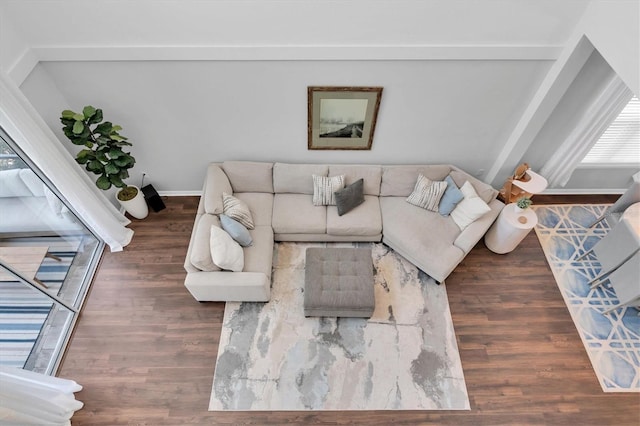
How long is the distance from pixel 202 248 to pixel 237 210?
67cm

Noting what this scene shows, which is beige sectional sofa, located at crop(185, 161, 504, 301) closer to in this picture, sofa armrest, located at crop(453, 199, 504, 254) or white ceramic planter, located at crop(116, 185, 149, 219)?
sofa armrest, located at crop(453, 199, 504, 254)

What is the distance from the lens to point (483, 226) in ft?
14.3

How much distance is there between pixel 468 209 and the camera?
14.4 ft

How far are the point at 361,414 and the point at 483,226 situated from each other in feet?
8.28

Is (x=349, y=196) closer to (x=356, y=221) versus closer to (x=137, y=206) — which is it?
(x=356, y=221)

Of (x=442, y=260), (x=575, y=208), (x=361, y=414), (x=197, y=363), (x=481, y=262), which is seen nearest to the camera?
(x=361, y=414)

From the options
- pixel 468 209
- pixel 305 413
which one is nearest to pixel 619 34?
pixel 468 209

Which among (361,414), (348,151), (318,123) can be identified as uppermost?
(318,123)

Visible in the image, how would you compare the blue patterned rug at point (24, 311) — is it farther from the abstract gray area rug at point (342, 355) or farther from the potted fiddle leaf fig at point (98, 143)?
the abstract gray area rug at point (342, 355)

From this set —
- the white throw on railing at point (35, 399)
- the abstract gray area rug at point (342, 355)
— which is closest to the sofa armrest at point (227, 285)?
the abstract gray area rug at point (342, 355)

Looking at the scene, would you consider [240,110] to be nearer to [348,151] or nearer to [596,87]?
[348,151]

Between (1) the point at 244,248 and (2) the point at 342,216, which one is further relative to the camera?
(2) the point at 342,216

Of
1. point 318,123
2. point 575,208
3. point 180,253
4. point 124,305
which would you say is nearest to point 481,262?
point 575,208

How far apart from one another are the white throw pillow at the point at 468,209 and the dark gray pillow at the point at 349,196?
3.94ft
